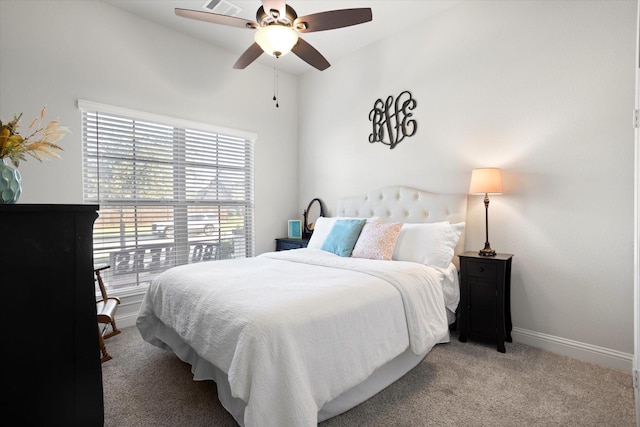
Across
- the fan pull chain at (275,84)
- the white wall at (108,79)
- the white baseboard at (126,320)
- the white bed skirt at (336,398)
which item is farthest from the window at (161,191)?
the white bed skirt at (336,398)

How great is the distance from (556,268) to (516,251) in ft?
1.00

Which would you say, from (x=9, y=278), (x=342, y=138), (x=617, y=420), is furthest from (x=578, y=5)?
(x=9, y=278)

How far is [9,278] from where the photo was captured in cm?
104

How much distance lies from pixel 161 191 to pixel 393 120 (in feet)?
8.84

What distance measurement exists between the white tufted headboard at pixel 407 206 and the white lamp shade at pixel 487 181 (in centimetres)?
35

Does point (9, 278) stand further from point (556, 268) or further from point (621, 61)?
point (621, 61)

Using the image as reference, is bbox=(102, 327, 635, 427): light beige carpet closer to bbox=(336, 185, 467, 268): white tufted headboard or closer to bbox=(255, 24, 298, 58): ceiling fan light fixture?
bbox=(336, 185, 467, 268): white tufted headboard

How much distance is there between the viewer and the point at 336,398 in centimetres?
172

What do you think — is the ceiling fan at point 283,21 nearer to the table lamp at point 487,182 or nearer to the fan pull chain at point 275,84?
the table lamp at point 487,182

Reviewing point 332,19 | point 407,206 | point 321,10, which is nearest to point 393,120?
point 407,206

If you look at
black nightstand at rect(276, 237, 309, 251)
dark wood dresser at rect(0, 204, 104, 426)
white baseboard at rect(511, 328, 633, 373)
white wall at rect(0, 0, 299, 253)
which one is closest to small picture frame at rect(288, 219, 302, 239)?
black nightstand at rect(276, 237, 309, 251)

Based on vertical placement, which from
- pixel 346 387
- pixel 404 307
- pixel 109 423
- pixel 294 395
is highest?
pixel 404 307

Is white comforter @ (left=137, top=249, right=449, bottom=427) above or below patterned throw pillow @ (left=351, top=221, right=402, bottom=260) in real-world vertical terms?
below

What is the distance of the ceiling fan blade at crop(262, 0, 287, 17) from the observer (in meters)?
1.93
